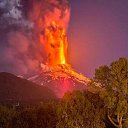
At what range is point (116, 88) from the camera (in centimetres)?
5800

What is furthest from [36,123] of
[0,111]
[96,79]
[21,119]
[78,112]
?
[96,79]

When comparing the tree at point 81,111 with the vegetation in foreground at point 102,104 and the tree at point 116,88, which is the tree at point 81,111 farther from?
the tree at point 116,88

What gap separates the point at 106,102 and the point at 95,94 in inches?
253

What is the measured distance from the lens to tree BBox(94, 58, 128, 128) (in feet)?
185

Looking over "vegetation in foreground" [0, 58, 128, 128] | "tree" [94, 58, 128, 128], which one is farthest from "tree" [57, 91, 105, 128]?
"tree" [94, 58, 128, 128]

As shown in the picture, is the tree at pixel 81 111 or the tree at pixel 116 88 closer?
the tree at pixel 116 88

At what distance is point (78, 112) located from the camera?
63719 millimetres

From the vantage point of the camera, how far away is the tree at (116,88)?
56250 millimetres

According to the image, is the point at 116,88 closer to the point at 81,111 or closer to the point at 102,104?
the point at 102,104

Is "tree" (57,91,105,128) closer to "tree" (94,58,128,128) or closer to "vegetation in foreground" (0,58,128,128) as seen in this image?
"vegetation in foreground" (0,58,128,128)

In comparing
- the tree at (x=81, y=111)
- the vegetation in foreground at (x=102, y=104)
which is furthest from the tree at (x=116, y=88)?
the tree at (x=81, y=111)

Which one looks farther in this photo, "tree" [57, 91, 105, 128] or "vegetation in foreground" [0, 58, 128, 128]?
"tree" [57, 91, 105, 128]

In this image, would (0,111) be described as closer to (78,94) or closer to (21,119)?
(21,119)

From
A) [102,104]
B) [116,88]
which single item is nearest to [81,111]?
[102,104]
